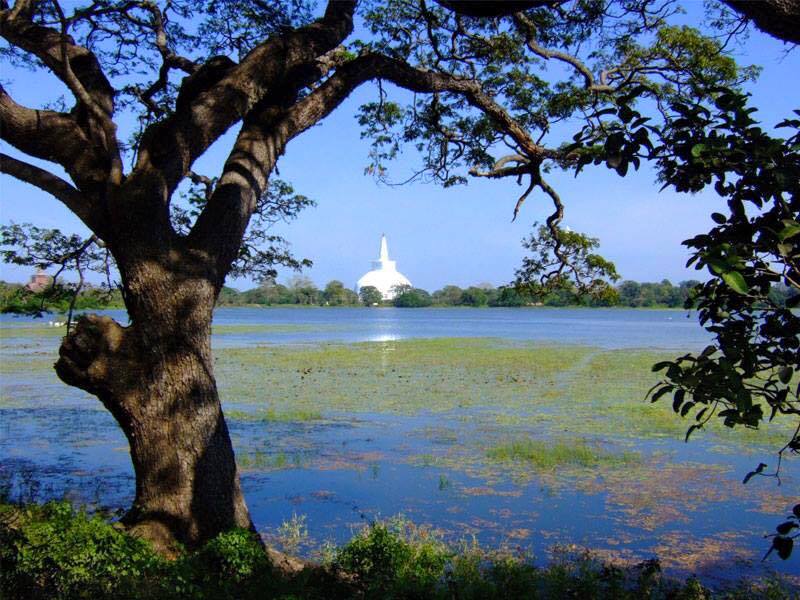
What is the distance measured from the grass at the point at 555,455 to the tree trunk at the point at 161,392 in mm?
4262

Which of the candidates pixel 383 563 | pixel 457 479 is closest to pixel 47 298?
pixel 383 563

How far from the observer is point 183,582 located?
3.07 meters

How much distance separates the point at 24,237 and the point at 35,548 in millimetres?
3194

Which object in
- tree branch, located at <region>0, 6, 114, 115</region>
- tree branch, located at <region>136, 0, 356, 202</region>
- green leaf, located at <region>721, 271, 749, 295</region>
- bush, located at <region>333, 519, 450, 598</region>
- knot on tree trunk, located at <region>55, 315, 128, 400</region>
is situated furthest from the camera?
tree branch, located at <region>0, 6, 114, 115</region>

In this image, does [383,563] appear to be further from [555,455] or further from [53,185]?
[555,455]

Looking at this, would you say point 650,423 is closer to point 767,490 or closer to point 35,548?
point 767,490

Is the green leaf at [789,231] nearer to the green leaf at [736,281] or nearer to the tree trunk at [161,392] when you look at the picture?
the green leaf at [736,281]

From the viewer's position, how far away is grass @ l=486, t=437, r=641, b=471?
7512 mm

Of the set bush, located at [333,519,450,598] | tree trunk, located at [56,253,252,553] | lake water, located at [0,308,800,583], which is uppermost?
tree trunk, located at [56,253,252,553]

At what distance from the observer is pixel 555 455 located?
Result: 781 cm

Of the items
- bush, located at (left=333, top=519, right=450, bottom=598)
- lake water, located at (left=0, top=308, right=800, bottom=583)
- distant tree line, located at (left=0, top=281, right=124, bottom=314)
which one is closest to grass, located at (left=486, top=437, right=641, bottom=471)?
lake water, located at (left=0, top=308, right=800, bottom=583)

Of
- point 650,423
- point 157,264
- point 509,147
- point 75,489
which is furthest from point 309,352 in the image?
point 157,264

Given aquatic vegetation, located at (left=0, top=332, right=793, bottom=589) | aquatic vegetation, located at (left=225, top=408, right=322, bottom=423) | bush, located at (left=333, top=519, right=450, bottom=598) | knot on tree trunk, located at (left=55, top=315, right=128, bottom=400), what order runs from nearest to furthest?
bush, located at (left=333, top=519, right=450, bottom=598)
knot on tree trunk, located at (left=55, top=315, right=128, bottom=400)
aquatic vegetation, located at (left=0, top=332, right=793, bottom=589)
aquatic vegetation, located at (left=225, top=408, right=322, bottom=423)

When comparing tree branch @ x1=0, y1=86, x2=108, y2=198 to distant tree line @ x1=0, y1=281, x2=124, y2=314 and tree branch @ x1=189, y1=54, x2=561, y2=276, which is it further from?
distant tree line @ x1=0, y1=281, x2=124, y2=314
